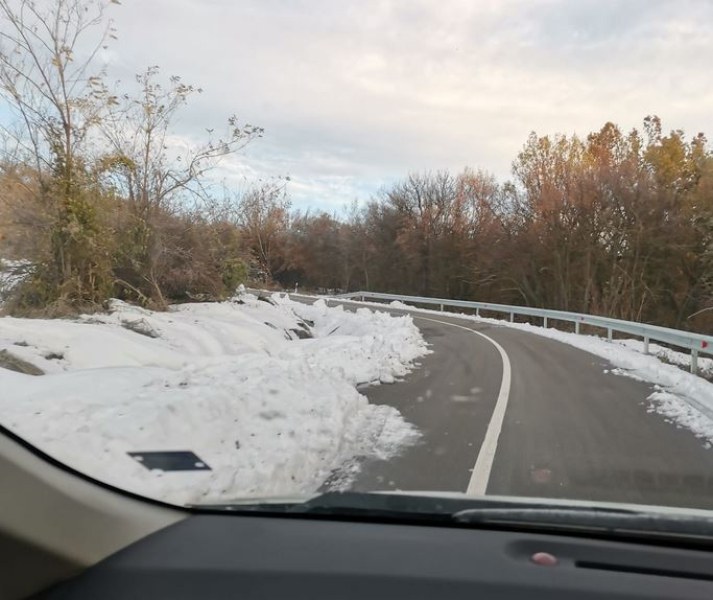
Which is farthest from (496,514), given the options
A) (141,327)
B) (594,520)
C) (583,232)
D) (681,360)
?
(583,232)

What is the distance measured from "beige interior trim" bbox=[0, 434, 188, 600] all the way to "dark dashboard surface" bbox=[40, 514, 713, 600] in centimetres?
8

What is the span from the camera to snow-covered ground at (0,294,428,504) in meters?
5.47

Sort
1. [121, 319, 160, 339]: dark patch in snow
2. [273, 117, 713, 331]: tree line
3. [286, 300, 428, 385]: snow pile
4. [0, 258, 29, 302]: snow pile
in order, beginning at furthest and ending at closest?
[273, 117, 713, 331]: tree line → [0, 258, 29, 302]: snow pile → [121, 319, 160, 339]: dark patch in snow → [286, 300, 428, 385]: snow pile

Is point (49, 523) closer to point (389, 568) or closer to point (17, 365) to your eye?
point (389, 568)

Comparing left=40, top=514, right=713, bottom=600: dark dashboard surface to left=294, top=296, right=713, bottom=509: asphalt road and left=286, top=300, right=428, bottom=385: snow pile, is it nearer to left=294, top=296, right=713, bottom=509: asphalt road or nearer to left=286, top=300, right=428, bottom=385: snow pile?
left=294, top=296, right=713, bottom=509: asphalt road

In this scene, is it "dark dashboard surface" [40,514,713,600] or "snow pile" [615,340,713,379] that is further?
"snow pile" [615,340,713,379]

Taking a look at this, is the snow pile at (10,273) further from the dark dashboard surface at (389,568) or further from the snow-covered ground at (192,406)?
the dark dashboard surface at (389,568)

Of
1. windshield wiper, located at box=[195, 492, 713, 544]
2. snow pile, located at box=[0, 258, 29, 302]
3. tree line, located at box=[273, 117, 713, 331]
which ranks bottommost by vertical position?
windshield wiper, located at box=[195, 492, 713, 544]

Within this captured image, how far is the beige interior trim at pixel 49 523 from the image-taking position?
7.70 ft

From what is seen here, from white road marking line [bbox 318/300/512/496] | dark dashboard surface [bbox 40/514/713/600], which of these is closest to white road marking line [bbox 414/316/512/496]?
white road marking line [bbox 318/300/512/496]

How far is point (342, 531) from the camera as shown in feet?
9.68

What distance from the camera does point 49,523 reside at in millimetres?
2488

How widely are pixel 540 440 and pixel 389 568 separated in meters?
5.28

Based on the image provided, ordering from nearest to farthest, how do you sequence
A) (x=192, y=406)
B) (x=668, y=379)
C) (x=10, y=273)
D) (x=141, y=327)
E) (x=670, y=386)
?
(x=192, y=406)
(x=670, y=386)
(x=668, y=379)
(x=141, y=327)
(x=10, y=273)
